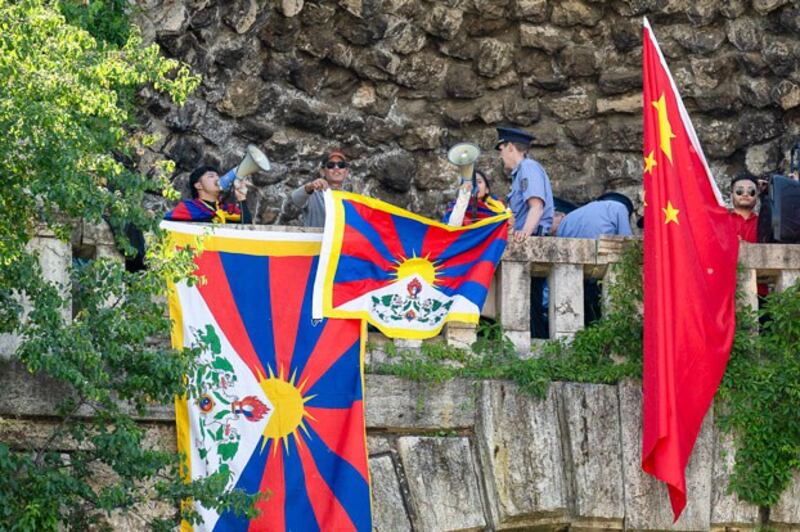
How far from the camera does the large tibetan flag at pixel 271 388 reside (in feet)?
41.8

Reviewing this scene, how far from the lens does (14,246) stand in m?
11.5

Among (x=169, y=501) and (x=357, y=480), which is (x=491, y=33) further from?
(x=169, y=501)

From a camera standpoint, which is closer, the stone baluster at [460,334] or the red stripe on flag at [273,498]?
the red stripe on flag at [273,498]

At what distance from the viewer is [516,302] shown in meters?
13.5

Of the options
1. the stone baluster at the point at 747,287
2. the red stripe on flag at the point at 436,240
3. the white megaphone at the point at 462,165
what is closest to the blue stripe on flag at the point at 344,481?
the red stripe on flag at the point at 436,240

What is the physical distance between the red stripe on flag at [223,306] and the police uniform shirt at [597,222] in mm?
2523

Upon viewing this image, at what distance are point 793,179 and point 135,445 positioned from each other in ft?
15.9

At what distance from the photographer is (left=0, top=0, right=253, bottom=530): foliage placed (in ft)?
37.5

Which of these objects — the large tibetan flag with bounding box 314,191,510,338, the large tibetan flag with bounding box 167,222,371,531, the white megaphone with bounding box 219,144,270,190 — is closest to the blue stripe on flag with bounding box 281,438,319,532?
the large tibetan flag with bounding box 167,222,371,531

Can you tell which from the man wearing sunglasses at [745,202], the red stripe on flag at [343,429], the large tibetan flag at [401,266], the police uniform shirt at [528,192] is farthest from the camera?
the man wearing sunglasses at [745,202]

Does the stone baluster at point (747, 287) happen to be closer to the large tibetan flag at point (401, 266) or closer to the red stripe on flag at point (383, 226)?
the large tibetan flag at point (401, 266)

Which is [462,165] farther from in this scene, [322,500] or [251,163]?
[322,500]

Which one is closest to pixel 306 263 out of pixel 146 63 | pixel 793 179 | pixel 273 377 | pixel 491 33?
pixel 273 377

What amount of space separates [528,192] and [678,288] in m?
1.63
